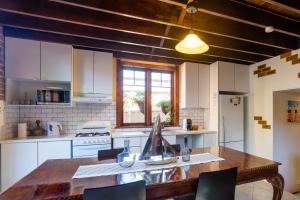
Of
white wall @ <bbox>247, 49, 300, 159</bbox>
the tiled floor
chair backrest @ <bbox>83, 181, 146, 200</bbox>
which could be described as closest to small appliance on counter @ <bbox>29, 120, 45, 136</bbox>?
chair backrest @ <bbox>83, 181, 146, 200</bbox>

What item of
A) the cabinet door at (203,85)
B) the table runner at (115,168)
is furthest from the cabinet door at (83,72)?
the cabinet door at (203,85)

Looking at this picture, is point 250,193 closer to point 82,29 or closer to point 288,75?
point 288,75

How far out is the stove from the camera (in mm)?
2803

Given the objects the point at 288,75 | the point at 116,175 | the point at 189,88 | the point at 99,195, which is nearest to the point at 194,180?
the point at 116,175

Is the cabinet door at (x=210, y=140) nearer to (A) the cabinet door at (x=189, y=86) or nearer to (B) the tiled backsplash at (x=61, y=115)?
(A) the cabinet door at (x=189, y=86)

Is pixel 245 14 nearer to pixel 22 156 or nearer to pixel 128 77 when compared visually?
pixel 128 77

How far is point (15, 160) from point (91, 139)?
104cm

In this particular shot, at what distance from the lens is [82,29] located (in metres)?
2.52

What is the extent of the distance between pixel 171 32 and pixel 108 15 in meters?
0.87

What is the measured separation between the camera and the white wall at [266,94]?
3134mm

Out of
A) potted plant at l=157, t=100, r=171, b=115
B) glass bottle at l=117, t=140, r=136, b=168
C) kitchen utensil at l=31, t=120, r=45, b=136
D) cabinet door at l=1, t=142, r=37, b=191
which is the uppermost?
potted plant at l=157, t=100, r=171, b=115

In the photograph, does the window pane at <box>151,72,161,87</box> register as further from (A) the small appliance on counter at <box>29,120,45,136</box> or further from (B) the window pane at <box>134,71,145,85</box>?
(A) the small appliance on counter at <box>29,120,45,136</box>

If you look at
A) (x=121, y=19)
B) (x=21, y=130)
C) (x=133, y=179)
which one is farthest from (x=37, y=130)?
(x=133, y=179)

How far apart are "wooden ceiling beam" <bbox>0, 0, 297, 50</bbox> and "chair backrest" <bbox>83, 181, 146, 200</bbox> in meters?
1.73
